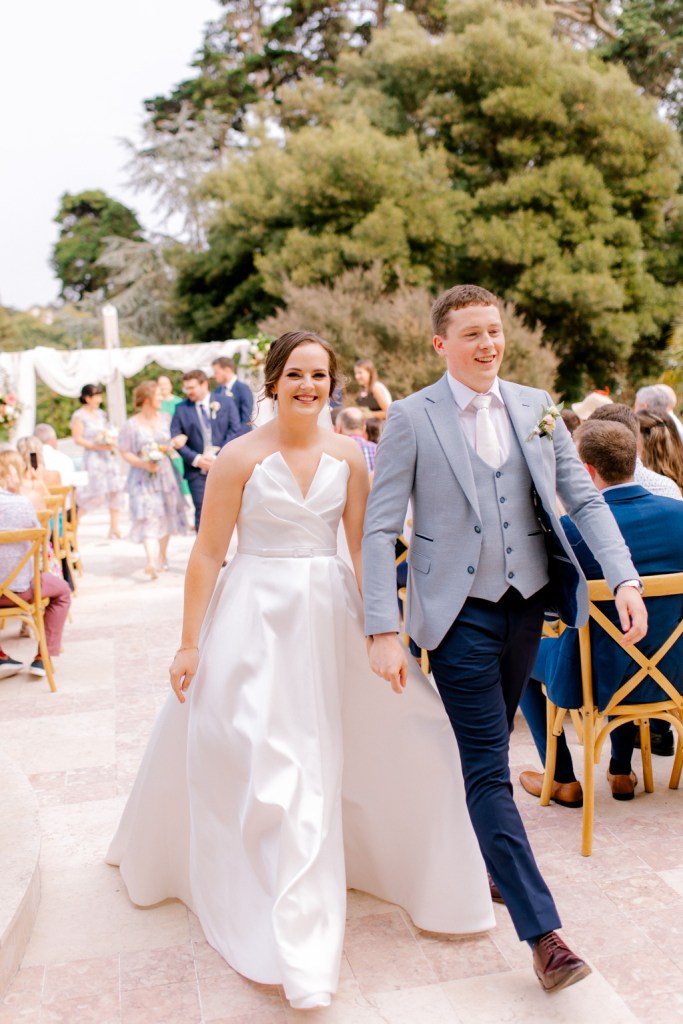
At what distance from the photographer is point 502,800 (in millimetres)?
2676

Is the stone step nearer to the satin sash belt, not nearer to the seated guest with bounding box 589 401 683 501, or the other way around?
the satin sash belt


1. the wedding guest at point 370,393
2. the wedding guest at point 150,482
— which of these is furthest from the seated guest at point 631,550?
the wedding guest at point 370,393

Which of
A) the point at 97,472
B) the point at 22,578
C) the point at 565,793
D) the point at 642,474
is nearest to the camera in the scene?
the point at 565,793

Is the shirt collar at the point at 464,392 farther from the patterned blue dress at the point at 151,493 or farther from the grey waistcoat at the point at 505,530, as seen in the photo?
the patterned blue dress at the point at 151,493

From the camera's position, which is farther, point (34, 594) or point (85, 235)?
point (85, 235)

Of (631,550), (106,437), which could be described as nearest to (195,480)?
(106,437)

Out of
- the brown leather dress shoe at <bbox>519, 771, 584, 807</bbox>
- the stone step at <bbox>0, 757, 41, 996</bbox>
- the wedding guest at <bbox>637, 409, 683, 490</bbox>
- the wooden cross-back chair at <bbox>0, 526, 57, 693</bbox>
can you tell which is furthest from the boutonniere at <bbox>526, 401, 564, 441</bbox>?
the wooden cross-back chair at <bbox>0, 526, 57, 693</bbox>

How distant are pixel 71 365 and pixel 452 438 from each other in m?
18.0

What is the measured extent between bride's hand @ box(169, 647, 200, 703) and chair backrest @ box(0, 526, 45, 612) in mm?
2722

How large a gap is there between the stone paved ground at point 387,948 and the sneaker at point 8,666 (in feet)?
5.75

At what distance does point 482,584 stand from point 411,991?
1111 mm

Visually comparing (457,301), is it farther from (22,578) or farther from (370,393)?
(370,393)

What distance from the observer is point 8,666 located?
20.3 feet

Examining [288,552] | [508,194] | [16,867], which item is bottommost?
[16,867]
